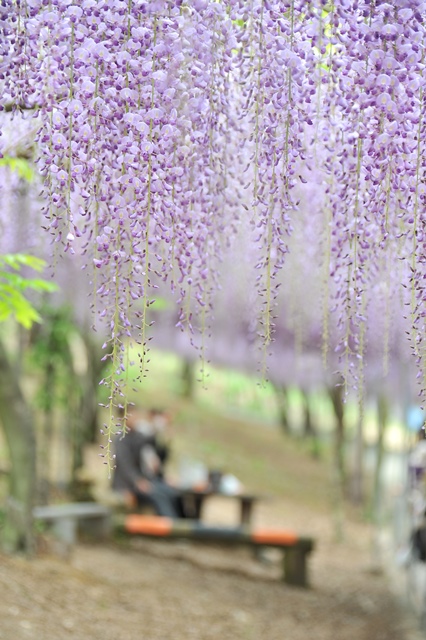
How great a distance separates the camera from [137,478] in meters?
9.62

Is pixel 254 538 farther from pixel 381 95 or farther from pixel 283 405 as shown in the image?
pixel 283 405

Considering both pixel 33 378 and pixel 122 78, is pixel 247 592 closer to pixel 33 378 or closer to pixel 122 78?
pixel 122 78

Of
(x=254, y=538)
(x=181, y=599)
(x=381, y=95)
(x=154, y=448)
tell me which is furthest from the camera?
(x=154, y=448)

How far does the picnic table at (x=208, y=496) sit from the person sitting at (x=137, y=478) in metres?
0.61

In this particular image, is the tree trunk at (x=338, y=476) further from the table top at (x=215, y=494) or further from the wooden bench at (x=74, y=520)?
the wooden bench at (x=74, y=520)

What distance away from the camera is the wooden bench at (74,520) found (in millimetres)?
7438

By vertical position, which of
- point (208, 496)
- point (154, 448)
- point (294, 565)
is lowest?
point (294, 565)

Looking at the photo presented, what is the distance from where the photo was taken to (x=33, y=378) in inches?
736

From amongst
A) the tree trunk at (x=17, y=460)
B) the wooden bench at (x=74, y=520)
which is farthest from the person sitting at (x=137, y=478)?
the tree trunk at (x=17, y=460)

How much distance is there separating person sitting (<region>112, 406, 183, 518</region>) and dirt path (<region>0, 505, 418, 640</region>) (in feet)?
1.73

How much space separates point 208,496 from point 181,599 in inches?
158

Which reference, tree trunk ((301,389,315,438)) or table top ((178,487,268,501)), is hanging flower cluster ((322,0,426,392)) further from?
tree trunk ((301,389,315,438))

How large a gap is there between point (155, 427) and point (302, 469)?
32.8 ft

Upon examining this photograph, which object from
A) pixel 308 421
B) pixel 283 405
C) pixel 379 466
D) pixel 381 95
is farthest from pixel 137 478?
pixel 283 405
